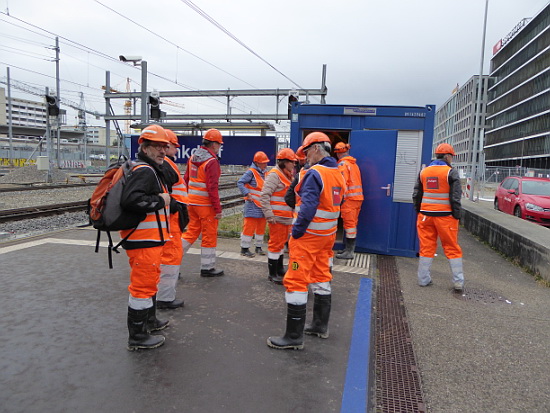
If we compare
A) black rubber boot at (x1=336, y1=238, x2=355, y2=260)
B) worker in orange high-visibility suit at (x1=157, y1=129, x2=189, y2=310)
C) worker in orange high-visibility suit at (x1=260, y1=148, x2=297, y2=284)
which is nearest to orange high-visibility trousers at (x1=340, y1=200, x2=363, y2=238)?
black rubber boot at (x1=336, y1=238, x2=355, y2=260)

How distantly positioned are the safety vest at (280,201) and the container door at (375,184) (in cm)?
207

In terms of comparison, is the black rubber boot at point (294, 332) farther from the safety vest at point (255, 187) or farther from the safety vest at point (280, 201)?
the safety vest at point (255, 187)

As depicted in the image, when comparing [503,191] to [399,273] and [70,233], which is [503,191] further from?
[70,233]

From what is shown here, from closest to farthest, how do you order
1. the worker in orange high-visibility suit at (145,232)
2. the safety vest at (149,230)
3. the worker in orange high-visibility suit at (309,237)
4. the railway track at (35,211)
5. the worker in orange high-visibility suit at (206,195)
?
the worker in orange high-visibility suit at (145,232), the safety vest at (149,230), the worker in orange high-visibility suit at (309,237), the worker in orange high-visibility suit at (206,195), the railway track at (35,211)

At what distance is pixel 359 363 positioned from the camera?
10.6 ft

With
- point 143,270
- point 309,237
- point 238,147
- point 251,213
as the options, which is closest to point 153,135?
point 143,270

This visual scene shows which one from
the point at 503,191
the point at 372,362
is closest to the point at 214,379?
the point at 372,362

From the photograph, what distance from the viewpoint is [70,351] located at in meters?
3.22

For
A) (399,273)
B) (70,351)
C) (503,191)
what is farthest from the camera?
(503,191)

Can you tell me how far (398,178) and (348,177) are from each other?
1.09m

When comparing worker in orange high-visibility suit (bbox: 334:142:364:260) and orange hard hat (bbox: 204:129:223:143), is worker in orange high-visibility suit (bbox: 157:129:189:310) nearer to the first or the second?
orange hard hat (bbox: 204:129:223:143)

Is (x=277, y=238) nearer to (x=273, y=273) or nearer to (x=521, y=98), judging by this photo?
(x=273, y=273)

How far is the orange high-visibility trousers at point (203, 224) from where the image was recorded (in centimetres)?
518

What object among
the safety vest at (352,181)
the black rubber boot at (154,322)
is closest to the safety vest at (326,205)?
the black rubber boot at (154,322)
